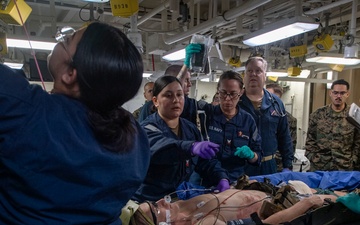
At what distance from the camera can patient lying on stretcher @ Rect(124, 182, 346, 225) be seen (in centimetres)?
163

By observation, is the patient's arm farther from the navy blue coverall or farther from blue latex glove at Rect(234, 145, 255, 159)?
the navy blue coverall

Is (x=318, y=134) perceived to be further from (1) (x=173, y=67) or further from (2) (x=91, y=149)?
(2) (x=91, y=149)

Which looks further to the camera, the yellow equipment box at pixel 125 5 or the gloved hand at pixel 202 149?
the yellow equipment box at pixel 125 5

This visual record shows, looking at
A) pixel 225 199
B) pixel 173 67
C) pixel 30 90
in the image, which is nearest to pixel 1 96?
pixel 30 90

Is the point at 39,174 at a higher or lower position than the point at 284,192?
higher

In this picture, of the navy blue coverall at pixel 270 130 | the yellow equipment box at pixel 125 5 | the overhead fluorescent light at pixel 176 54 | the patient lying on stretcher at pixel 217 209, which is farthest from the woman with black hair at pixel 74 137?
the overhead fluorescent light at pixel 176 54

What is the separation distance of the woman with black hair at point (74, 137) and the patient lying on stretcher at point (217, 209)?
0.78m

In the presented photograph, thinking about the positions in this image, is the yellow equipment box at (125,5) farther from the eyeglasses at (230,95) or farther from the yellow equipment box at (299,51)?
the yellow equipment box at (299,51)

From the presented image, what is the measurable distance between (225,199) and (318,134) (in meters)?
2.57

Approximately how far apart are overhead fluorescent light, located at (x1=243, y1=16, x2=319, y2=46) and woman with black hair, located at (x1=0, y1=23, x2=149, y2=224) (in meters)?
2.07

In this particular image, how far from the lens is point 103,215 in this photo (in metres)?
0.83

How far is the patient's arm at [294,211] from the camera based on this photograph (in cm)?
163

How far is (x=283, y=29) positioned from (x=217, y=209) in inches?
69.8

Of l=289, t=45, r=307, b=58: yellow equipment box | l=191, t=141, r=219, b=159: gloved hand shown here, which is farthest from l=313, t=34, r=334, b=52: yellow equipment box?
l=191, t=141, r=219, b=159: gloved hand
